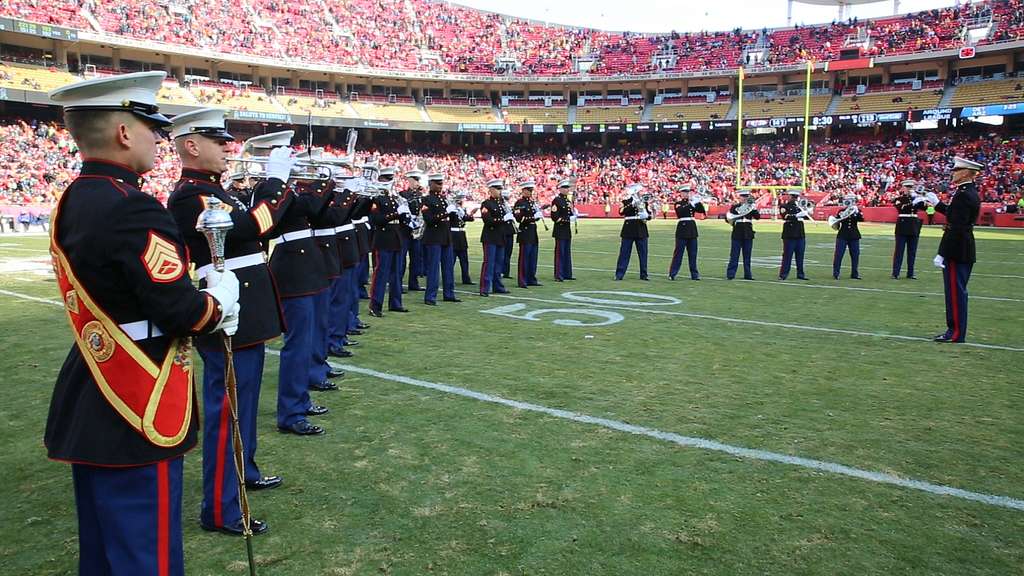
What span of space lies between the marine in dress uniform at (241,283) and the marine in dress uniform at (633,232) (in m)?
10.4

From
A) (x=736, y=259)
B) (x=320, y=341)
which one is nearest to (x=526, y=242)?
(x=736, y=259)

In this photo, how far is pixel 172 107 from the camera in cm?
3794

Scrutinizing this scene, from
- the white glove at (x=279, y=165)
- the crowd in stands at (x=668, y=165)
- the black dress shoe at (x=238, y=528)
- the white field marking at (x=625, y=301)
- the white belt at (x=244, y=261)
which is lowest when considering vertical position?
the black dress shoe at (x=238, y=528)

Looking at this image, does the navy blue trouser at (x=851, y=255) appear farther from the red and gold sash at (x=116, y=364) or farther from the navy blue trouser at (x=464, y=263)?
the red and gold sash at (x=116, y=364)

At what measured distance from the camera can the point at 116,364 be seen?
7.07 ft

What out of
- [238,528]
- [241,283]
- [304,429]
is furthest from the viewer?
[304,429]

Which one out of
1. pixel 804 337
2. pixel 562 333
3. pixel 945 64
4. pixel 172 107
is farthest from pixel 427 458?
pixel 945 64

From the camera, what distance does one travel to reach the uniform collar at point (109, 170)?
216cm

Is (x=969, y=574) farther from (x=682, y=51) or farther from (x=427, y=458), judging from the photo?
(x=682, y=51)

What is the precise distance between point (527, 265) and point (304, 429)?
8269 millimetres

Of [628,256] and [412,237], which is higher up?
[412,237]

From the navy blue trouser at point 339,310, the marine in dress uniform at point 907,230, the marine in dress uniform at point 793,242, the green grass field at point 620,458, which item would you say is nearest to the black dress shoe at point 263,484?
the green grass field at point 620,458

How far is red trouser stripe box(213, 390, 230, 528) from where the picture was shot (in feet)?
11.5

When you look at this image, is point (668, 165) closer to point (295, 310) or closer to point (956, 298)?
point (956, 298)
